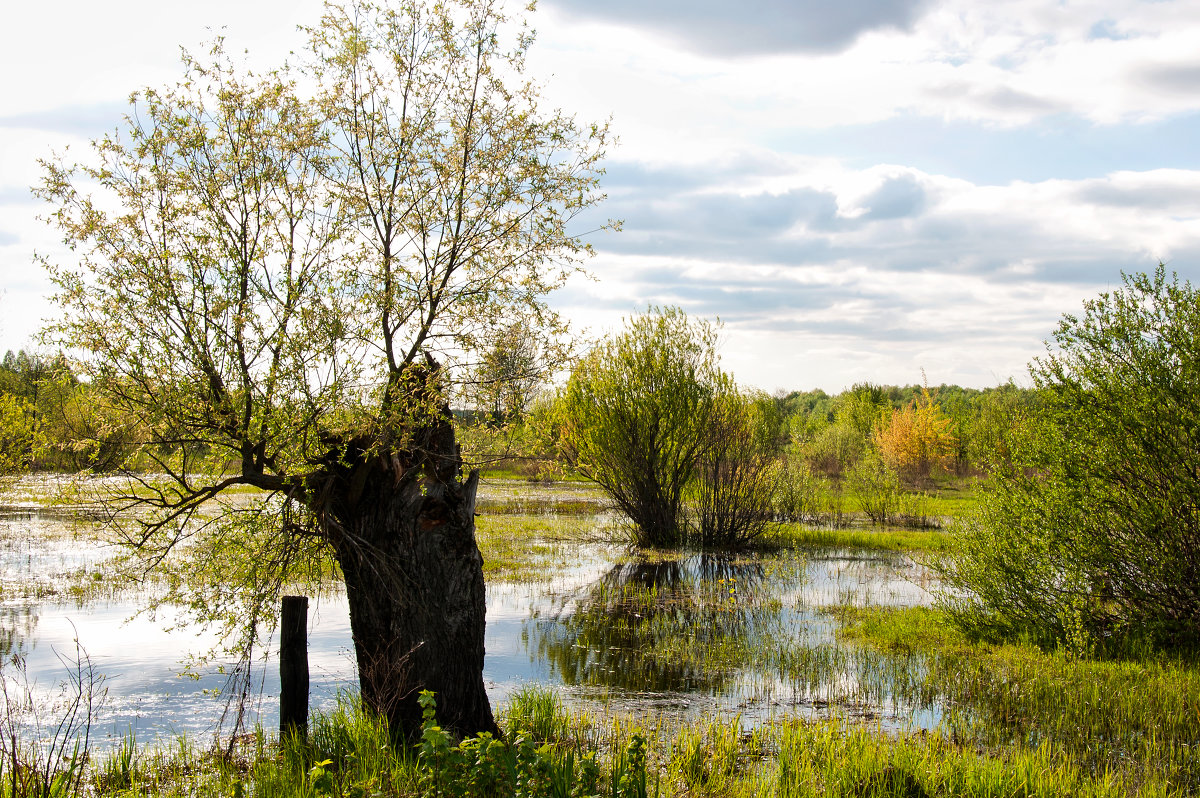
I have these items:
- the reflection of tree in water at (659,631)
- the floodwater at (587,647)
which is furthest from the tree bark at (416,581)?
the reflection of tree in water at (659,631)

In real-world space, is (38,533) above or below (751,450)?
below

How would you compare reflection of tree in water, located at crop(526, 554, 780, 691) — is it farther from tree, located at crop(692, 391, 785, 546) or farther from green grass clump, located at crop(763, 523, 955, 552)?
green grass clump, located at crop(763, 523, 955, 552)

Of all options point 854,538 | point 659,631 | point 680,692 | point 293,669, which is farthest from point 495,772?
point 854,538

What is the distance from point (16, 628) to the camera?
1220 cm

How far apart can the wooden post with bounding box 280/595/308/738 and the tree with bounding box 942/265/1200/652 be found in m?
9.25

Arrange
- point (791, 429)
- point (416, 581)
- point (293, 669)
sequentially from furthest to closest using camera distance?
point (791, 429), point (293, 669), point (416, 581)

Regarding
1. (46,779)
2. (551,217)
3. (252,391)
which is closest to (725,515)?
(551,217)

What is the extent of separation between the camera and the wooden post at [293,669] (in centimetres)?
754

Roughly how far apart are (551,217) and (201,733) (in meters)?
6.25

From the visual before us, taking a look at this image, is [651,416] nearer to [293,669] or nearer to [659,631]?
[659,631]

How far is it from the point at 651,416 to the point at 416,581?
16.3 m

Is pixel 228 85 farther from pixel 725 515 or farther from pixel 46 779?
pixel 725 515

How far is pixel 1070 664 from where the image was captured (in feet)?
33.2

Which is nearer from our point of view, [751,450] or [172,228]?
[172,228]
